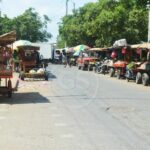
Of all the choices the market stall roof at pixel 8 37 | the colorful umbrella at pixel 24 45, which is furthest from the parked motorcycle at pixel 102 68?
the market stall roof at pixel 8 37

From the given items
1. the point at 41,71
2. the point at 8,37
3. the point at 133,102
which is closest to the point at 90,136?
the point at 133,102

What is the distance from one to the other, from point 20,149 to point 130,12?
43.7m

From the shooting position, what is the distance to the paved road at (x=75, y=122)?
383 inches

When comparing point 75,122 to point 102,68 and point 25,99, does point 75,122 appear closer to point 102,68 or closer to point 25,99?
point 25,99

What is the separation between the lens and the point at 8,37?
60.6 ft

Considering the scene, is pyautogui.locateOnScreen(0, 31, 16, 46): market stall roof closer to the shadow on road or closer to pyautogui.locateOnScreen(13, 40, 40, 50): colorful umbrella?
the shadow on road

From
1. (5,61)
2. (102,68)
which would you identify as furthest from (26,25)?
(5,61)

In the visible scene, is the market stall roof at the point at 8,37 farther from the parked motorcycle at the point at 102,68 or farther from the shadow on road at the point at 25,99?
the parked motorcycle at the point at 102,68

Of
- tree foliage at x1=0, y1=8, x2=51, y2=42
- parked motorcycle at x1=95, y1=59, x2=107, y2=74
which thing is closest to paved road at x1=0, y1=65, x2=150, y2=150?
parked motorcycle at x1=95, y1=59, x2=107, y2=74

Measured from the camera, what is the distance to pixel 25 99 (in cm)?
1867

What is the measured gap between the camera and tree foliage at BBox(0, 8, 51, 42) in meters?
90.2

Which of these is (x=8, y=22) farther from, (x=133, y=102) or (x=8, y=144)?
(x=8, y=144)

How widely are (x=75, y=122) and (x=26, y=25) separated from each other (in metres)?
79.0

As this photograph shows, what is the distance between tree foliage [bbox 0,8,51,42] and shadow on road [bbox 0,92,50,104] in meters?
70.1
